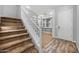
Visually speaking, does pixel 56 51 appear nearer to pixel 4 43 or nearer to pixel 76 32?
pixel 76 32

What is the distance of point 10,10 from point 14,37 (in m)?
0.40

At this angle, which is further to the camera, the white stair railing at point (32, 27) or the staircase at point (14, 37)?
the white stair railing at point (32, 27)

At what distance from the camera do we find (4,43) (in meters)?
1.97

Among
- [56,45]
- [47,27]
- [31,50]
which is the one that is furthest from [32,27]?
[56,45]

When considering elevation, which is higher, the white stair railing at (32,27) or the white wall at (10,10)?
the white wall at (10,10)

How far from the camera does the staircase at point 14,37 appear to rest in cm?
197

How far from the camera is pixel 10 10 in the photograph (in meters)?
2.02

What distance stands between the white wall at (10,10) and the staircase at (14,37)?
0.06 metres

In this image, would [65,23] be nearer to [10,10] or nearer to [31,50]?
[31,50]

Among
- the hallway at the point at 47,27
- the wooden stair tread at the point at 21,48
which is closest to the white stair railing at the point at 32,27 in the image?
the hallway at the point at 47,27

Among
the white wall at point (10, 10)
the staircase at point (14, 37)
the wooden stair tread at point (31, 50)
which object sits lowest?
the wooden stair tread at point (31, 50)

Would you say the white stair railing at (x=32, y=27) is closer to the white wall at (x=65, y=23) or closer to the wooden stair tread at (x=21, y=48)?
the wooden stair tread at (x=21, y=48)
